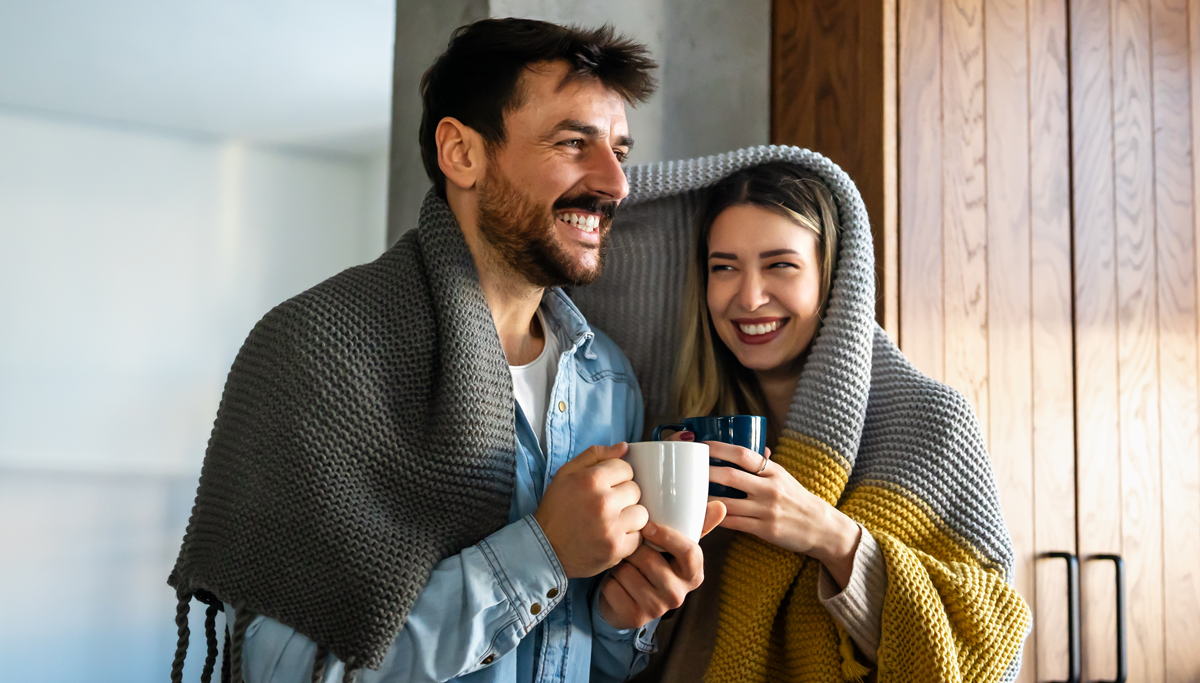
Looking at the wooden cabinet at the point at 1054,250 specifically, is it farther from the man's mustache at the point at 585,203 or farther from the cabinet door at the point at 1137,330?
the man's mustache at the point at 585,203

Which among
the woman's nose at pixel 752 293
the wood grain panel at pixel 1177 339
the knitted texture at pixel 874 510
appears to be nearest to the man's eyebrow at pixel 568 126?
the knitted texture at pixel 874 510

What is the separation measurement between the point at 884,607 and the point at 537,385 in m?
0.48

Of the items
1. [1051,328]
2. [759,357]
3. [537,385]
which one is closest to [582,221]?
[537,385]

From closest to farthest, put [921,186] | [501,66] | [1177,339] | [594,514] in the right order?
[594,514], [501,66], [921,186], [1177,339]

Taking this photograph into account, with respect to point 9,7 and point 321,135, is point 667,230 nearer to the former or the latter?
point 9,7

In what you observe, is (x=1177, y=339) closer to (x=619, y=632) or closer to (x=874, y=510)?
(x=874, y=510)

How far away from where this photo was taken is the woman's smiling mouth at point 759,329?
1.16m

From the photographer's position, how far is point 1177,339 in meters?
1.81

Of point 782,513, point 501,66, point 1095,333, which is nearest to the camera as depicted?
point 782,513

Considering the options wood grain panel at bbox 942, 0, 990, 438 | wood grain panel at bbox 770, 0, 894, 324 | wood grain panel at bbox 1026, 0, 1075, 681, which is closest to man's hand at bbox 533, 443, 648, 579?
wood grain panel at bbox 770, 0, 894, 324

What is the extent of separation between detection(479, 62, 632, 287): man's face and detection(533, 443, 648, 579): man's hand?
27 centimetres

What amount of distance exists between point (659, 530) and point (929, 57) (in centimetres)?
104

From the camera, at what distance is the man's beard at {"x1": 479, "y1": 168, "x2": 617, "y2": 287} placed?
1010mm

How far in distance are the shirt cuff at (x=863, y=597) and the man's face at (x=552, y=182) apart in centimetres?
45
